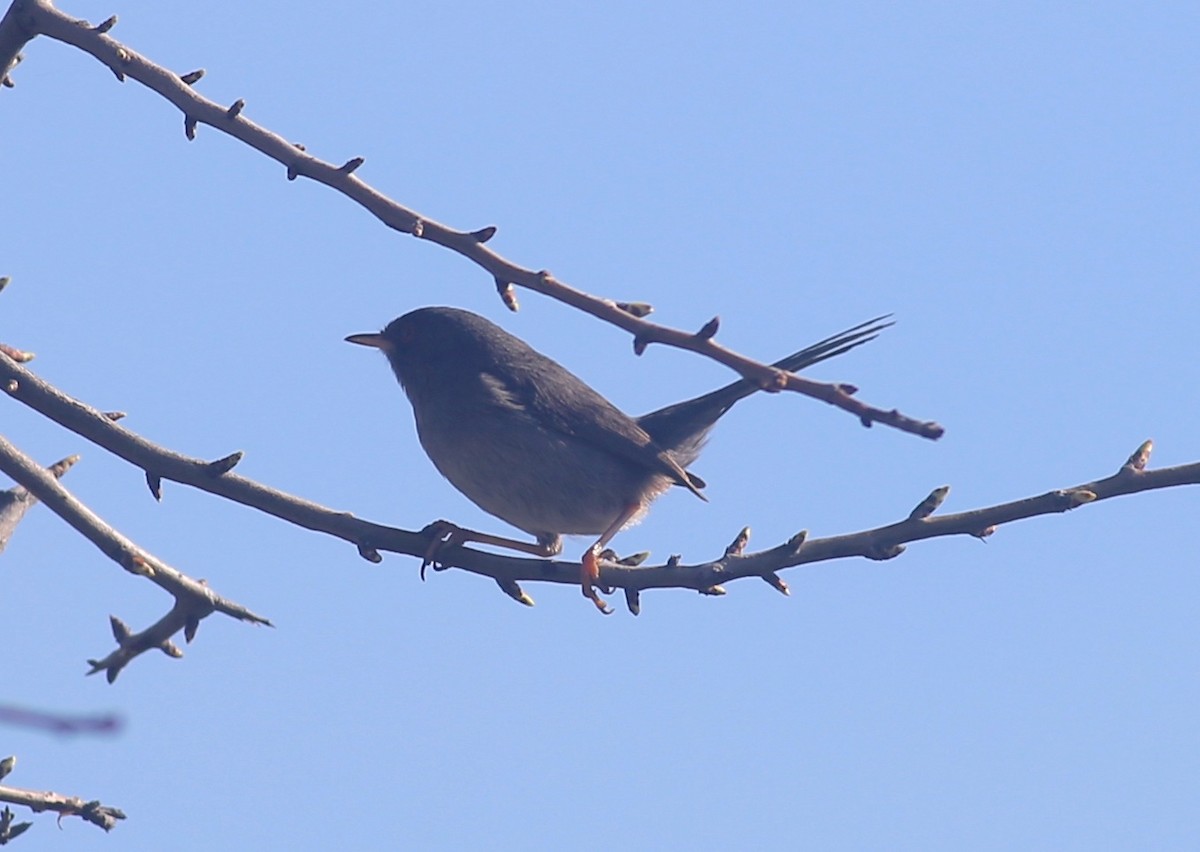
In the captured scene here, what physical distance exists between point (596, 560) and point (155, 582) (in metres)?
2.30

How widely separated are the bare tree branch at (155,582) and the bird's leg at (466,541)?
1.42 metres

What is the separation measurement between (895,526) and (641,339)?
4.57 ft

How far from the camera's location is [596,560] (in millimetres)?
5945

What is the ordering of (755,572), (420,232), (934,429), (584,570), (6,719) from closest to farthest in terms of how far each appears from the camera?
(6,719), (934,429), (420,232), (755,572), (584,570)

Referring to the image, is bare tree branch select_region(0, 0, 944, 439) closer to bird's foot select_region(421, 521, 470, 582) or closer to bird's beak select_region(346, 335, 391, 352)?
bird's foot select_region(421, 521, 470, 582)

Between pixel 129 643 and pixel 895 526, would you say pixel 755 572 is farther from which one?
pixel 129 643

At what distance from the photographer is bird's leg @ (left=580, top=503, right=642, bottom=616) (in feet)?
Answer: 17.5

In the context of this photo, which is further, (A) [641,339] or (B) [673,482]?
(B) [673,482]

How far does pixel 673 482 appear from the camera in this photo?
7.64 metres

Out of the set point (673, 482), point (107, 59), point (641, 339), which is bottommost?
point (641, 339)

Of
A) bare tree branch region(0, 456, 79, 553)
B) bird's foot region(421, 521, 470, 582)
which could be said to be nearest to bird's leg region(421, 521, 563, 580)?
bird's foot region(421, 521, 470, 582)

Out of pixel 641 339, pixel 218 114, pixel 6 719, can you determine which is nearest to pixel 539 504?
pixel 218 114

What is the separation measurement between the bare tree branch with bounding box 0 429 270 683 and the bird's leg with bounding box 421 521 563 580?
1.42 meters

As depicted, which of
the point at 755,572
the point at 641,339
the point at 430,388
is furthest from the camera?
the point at 430,388
